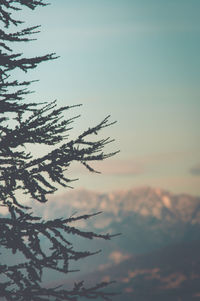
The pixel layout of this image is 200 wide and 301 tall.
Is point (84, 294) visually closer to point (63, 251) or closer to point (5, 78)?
point (63, 251)

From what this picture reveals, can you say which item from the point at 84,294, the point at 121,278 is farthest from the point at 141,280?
the point at 84,294

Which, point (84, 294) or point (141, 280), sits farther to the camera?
point (141, 280)

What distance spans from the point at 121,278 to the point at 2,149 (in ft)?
431

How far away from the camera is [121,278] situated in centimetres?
12912

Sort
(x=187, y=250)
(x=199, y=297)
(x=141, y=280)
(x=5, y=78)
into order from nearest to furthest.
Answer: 1. (x=5, y=78)
2. (x=199, y=297)
3. (x=141, y=280)
4. (x=187, y=250)

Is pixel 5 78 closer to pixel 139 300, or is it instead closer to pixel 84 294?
pixel 84 294

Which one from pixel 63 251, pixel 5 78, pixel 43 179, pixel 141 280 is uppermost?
pixel 141 280

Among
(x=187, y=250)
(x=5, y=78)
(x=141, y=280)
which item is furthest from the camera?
(x=187, y=250)

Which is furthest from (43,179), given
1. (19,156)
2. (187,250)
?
(187,250)

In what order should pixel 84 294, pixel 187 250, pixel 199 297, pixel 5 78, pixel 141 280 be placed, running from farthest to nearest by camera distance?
pixel 187 250 → pixel 141 280 → pixel 199 297 → pixel 5 78 → pixel 84 294

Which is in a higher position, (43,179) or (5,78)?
(5,78)

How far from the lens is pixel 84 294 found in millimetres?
4980

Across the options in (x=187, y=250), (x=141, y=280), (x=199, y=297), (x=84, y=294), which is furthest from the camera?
(x=187, y=250)

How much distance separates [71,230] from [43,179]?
80 cm
